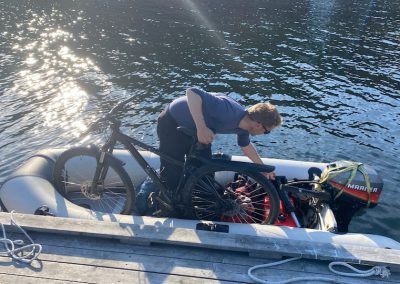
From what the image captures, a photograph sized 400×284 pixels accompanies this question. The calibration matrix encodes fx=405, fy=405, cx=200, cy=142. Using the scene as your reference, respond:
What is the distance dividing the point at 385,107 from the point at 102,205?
1001cm

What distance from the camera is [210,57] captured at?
17.3 meters

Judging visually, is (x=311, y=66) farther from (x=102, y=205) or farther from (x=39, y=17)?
(x=39, y=17)

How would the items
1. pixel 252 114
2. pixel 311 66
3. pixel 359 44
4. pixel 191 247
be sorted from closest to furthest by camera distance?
pixel 191 247 → pixel 252 114 → pixel 311 66 → pixel 359 44

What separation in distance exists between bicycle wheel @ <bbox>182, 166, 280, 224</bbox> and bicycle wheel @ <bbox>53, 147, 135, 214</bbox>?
0.90 meters

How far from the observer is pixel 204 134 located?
4.98 m

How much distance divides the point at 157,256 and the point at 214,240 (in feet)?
2.15

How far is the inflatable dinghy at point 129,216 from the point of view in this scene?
16.9 feet

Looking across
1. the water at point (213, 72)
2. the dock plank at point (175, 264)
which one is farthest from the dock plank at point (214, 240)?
the water at point (213, 72)

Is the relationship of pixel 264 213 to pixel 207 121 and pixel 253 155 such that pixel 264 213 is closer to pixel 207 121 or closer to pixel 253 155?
pixel 253 155

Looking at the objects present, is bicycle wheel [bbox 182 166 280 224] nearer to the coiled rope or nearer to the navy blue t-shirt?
the navy blue t-shirt

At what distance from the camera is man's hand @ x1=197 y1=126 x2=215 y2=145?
4.97m

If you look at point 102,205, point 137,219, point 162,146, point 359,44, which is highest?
point 162,146

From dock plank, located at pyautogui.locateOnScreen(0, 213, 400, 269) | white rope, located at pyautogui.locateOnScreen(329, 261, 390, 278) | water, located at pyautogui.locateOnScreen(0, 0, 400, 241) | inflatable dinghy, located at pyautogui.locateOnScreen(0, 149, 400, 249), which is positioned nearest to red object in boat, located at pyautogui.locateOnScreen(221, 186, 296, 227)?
inflatable dinghy, located at pyautogui.locateOnScreen(0, 149, 400, 249)

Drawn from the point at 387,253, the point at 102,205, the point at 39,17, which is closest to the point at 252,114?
the point at 387,253
